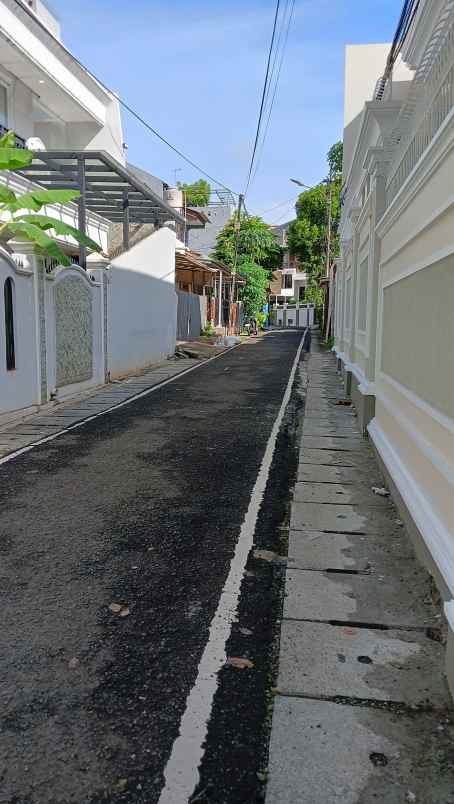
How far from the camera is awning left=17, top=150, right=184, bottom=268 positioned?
1307cm

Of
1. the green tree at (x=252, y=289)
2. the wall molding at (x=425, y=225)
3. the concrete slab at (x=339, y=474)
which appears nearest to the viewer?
the wall molding at (x=425, y=225)

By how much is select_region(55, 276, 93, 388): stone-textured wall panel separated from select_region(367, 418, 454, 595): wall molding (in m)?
6.67

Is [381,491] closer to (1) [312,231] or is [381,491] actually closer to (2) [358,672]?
(2) [358,672]

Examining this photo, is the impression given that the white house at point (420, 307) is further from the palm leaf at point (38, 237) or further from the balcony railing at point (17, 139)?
the balcony railing at point (17, 139)

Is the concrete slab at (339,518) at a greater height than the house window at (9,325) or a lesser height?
lesser

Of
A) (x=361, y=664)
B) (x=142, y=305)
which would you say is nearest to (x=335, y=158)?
(x=142, y=305)

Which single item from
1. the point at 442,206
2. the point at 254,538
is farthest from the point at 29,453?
the point at 442,206

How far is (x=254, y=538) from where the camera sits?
4.47m

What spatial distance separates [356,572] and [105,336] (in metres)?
10.3

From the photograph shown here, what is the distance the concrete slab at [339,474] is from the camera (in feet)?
19.7

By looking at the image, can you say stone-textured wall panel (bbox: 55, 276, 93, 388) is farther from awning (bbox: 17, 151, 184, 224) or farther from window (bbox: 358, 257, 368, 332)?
window (bbox: 358, 257, 368, 332)

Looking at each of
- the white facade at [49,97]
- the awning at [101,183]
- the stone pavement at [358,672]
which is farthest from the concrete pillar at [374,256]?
the white facade at [49,97]

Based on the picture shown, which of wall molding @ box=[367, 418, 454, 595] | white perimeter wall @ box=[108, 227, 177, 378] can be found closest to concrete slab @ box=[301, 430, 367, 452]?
wall molding @ box=[367, 418, 454, 595]

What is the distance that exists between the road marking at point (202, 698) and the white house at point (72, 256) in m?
5.92
